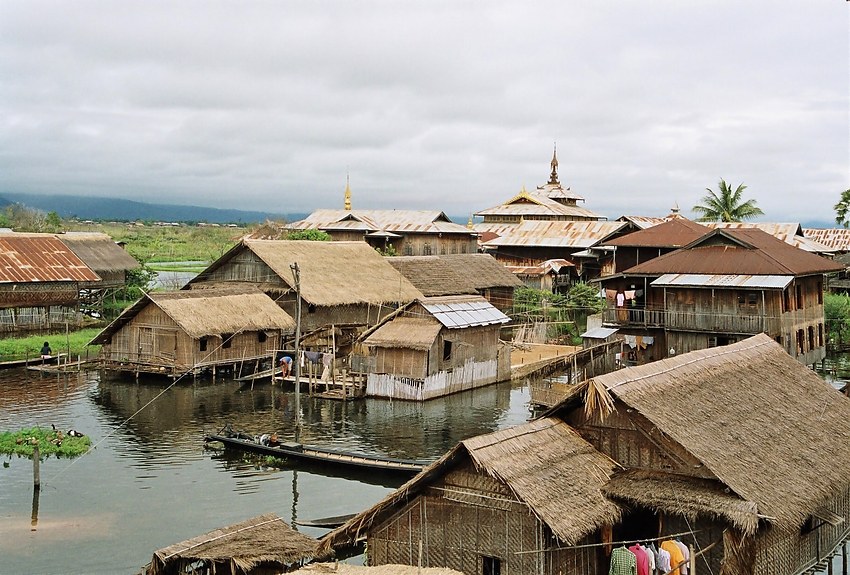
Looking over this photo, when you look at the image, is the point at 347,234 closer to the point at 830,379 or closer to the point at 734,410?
the point at 830,379

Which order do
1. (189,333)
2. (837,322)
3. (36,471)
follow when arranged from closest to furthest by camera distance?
(36,471)
(189,333)
(837,322)

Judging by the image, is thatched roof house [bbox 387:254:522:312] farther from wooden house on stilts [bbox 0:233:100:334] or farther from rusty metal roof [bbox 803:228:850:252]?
→ rusty metal roof [bbox 803:228:850:252]

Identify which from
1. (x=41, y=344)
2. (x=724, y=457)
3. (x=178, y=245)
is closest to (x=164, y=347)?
(x=41, y=344)

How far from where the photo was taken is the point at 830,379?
1496 inches

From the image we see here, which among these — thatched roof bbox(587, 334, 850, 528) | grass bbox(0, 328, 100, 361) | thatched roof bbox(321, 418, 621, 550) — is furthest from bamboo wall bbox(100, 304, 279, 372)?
thatched roof bbox(321, 418, 621, 550)

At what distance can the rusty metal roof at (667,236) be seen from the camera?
44.8 meters

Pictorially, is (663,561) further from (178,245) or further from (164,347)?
(178,245)

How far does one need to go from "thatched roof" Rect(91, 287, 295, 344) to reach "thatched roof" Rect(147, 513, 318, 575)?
69.3 ft

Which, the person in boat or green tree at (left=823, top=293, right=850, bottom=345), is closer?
the person in boat

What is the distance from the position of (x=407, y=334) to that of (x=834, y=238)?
4355 centimetres

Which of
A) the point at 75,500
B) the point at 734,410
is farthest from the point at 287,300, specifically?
the point at 734,410

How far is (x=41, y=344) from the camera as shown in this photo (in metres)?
43.2

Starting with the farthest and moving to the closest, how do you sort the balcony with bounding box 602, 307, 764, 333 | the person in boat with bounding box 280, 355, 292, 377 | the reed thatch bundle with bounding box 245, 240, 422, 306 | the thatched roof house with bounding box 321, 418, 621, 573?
the reed thatch bundle with bounding box 245, 240, 422, 306 → the person in boat with bounding box 280, 355, 292, 377 → the balcony with bounding box 602, 307, 764, 333 → the thatched roof house with bounding box 321, 418, 621, 573

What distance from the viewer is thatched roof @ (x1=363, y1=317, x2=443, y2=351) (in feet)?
114
